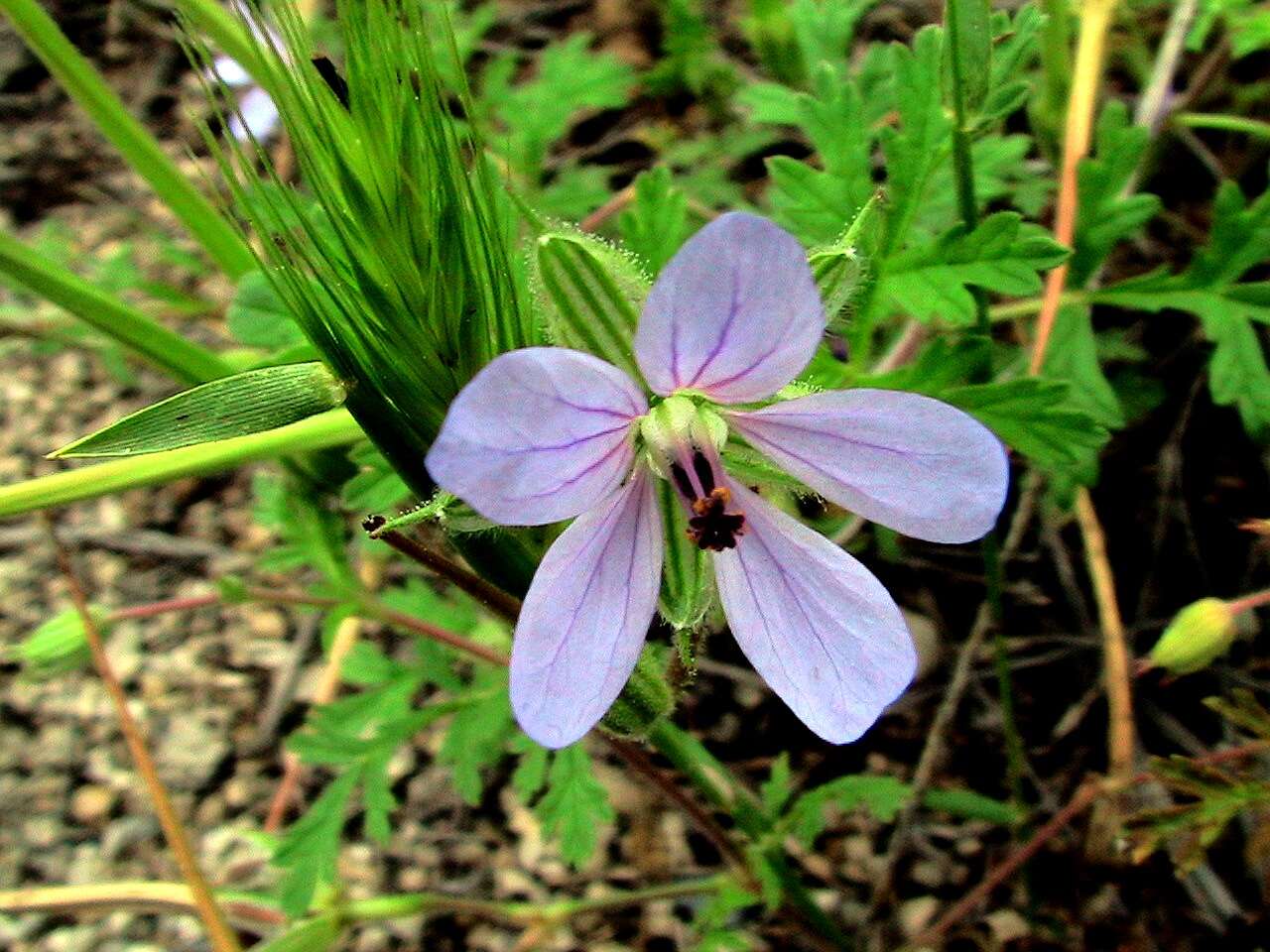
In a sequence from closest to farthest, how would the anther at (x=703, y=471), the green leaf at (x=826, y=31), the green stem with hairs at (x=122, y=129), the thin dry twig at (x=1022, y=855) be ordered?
the anther at (x=703, y=471) → the green stem with hairs at (x=122, y=129) → the thin dry twig at (x=1022, y=855) → the green leaf at (x=826, y=31)

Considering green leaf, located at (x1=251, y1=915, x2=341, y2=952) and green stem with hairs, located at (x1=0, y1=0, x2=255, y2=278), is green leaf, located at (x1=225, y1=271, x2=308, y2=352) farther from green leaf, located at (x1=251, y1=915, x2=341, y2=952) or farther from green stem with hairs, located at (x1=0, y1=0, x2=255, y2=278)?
green leaf, located at (x1=251, y1=915, x2=341, y2=952)

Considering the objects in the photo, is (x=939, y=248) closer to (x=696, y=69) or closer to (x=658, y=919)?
(x=658, y=919)

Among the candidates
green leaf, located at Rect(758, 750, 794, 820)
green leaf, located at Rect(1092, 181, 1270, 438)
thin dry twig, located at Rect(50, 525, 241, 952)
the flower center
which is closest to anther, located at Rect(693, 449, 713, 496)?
the flower center

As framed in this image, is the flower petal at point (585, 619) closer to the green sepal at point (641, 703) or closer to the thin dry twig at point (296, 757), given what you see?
the green sepal at point (641, 703)

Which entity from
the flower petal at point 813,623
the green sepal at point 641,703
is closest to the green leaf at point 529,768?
the green sepal at point 641,703

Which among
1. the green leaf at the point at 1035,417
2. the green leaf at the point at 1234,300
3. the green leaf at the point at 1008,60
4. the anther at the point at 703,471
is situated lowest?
the green leaf at the point at 1234,300

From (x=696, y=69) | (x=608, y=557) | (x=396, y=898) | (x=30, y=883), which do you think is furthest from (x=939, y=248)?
(x=30, y=883)
